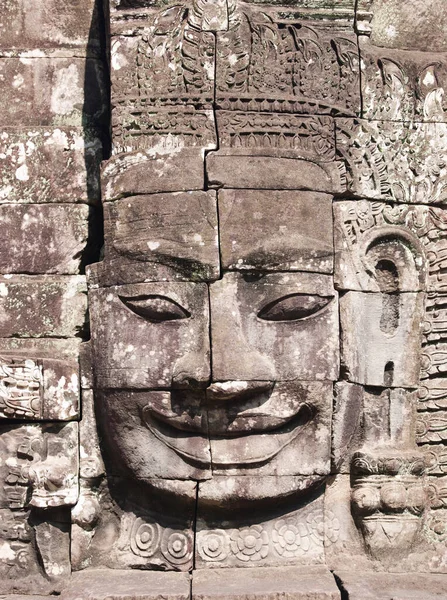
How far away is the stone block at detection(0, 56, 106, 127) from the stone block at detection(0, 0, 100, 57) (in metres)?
0.09

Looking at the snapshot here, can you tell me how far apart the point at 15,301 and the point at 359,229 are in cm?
227

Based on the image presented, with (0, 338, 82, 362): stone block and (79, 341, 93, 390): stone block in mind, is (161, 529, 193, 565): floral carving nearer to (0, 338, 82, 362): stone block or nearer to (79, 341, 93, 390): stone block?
(79, 341, 93, 390): stone block

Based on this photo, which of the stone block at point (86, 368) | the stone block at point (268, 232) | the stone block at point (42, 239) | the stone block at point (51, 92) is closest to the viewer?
the stone block at point (268, 232)

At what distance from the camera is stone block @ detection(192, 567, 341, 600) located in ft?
24.5

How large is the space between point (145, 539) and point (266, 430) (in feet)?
3.41

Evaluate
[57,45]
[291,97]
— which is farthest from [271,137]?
[57,45]

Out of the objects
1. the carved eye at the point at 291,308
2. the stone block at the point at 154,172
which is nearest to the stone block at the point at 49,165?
the stone block at the point at 154,172

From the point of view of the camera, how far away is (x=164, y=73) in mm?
8031

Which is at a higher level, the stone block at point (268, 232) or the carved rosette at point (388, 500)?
the stone block at point (268, 232)

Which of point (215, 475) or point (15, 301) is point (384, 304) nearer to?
point (215, 475)

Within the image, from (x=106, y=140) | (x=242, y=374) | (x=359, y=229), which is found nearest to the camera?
(x=242, y=374)

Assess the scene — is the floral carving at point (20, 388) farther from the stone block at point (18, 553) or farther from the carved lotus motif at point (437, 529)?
the carved lotus motif at point (437, 529)

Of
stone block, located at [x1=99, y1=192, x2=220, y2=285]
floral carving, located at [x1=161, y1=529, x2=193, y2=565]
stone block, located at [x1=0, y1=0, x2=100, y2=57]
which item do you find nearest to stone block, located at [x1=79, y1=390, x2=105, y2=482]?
floral carving, located at [x1=161, y1=529, x2=193, y2=565]

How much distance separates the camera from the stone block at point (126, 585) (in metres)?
7.50
